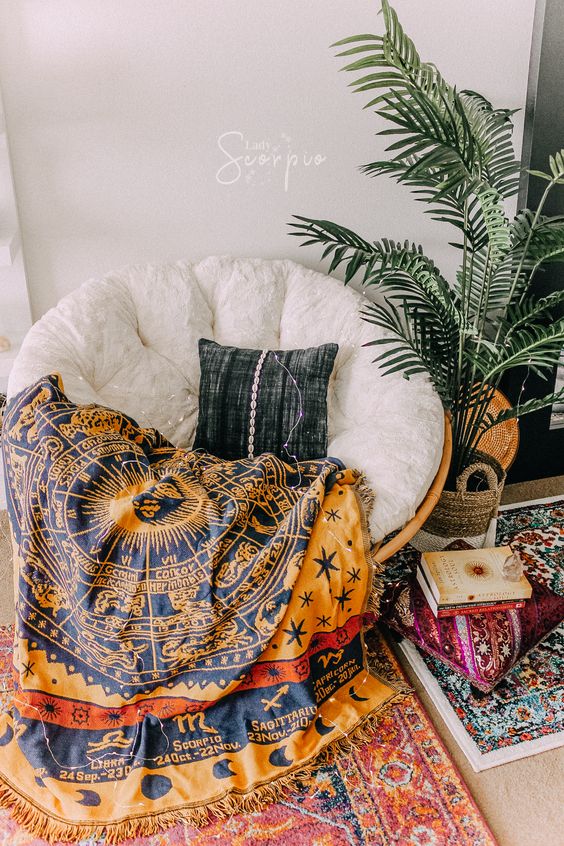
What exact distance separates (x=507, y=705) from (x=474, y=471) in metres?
0.68

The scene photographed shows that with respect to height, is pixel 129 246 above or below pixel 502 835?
above

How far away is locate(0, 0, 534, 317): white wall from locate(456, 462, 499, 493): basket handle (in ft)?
2.91

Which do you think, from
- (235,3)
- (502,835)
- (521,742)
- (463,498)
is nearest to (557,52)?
(235,3)

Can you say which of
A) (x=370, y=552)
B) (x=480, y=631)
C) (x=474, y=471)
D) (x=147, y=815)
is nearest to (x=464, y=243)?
(x=474, y=471)

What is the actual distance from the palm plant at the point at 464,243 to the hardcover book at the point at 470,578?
0.42m

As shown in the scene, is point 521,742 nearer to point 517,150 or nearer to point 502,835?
point 502,835

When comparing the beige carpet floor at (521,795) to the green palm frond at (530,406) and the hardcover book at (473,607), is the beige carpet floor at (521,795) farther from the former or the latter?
the green palm frond at (530,406)

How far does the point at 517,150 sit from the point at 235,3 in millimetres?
1034

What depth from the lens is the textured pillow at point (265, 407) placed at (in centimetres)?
190

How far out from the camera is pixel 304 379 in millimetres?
1937

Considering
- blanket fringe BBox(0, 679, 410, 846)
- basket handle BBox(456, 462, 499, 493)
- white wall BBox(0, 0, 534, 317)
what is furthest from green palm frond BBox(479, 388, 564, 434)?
blanket fringe BBox(0, 679, 410, 846)

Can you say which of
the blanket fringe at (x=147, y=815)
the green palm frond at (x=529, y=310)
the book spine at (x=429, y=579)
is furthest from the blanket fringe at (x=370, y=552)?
the green palm frond at (x=529, y=310)

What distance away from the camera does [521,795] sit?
1.48m

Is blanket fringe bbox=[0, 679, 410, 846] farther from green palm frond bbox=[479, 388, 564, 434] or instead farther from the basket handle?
green palm frond bbox=[479, 388, 564, 434]
